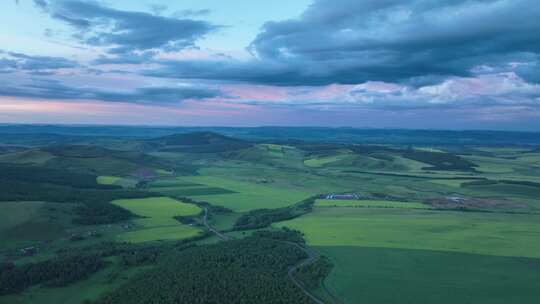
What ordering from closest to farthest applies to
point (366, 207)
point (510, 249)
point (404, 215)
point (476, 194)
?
point (510, 249) < point (404, 215) < point (366, 207) < point (476, 194)

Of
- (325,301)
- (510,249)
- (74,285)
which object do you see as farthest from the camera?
(510,249)

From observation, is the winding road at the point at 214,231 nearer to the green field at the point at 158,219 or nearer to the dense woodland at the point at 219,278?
the green field at the point at 158,219

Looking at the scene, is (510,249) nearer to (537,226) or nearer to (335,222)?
(537,226)

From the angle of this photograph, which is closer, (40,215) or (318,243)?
(318,243)

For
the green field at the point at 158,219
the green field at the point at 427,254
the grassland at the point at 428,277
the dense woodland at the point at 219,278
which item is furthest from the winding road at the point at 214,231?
the grassland at the point at 428,277

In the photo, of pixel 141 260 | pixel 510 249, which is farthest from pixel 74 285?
pixel 510 249

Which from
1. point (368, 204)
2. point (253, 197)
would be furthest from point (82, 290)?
point (368, 204)
